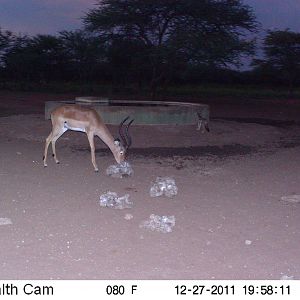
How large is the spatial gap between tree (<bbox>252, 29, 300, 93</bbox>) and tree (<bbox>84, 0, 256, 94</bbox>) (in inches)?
484

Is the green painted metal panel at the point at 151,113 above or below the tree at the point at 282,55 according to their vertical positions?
below

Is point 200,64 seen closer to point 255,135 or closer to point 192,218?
point 255,135

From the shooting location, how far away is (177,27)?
85.3ft

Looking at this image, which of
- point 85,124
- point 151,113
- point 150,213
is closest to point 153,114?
point 151,113

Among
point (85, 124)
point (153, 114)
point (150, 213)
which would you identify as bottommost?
point (150, 213)

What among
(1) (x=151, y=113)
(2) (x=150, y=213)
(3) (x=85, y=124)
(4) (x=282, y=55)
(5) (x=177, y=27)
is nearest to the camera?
(2) (x=150, y=213)

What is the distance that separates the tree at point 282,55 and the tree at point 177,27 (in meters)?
12.3

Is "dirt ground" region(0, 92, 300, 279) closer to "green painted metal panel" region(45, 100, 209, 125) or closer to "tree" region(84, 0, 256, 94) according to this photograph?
"green painted metal panel" region(45, 100, 209, 125)

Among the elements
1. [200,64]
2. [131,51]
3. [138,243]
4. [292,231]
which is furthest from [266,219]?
[131,51]

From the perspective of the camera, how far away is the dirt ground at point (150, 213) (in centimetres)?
494

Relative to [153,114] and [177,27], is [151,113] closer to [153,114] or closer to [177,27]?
[153,114]

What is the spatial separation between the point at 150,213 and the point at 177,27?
2035 cm

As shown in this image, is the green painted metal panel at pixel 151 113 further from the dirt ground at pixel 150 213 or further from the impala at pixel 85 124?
the impala at pixel 85 124

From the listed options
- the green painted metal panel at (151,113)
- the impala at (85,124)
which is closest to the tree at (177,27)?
the green painted metal panel at (151,113)
